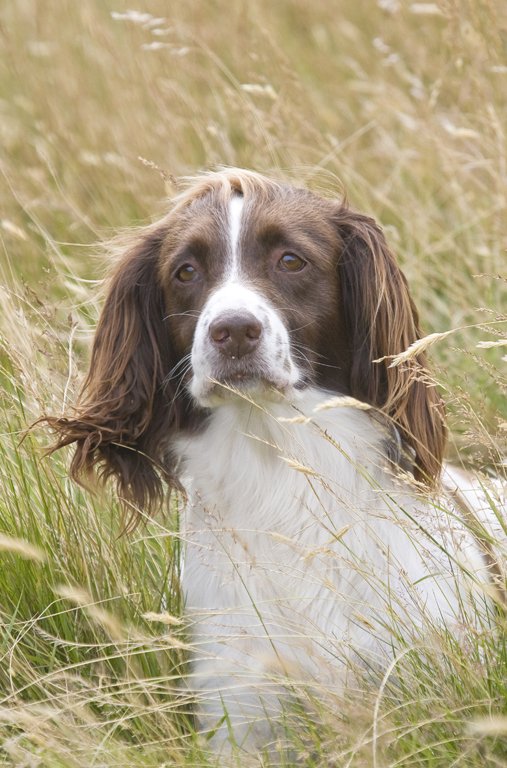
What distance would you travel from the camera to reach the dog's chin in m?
3.36

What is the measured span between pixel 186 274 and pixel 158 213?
123cm

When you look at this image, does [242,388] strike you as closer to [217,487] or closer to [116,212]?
[217,487]

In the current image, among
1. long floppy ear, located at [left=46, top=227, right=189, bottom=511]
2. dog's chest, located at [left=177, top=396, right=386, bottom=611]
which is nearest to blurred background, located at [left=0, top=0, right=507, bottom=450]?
long floppy ear, located at [left=46, top=227, right=189, bottom=511]

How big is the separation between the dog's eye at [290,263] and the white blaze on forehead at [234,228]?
0.44 ft

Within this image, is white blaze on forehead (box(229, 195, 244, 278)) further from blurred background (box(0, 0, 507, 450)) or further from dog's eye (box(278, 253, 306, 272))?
blurred background (box(0, 0, 507, 450))

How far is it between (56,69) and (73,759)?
591cm

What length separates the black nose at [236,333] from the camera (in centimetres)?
325

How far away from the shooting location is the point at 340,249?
3.83 meters

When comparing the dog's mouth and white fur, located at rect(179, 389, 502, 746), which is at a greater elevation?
the dog's mouth

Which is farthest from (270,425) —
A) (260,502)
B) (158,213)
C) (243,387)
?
(158,213)

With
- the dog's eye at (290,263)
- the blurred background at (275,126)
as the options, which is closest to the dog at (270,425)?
the dog's eye at (290,263)

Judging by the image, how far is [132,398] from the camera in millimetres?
3877

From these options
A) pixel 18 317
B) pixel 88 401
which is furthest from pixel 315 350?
pixel 18 317

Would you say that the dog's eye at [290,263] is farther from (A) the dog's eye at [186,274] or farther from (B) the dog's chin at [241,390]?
(B) the dog's chin at [241,390]
